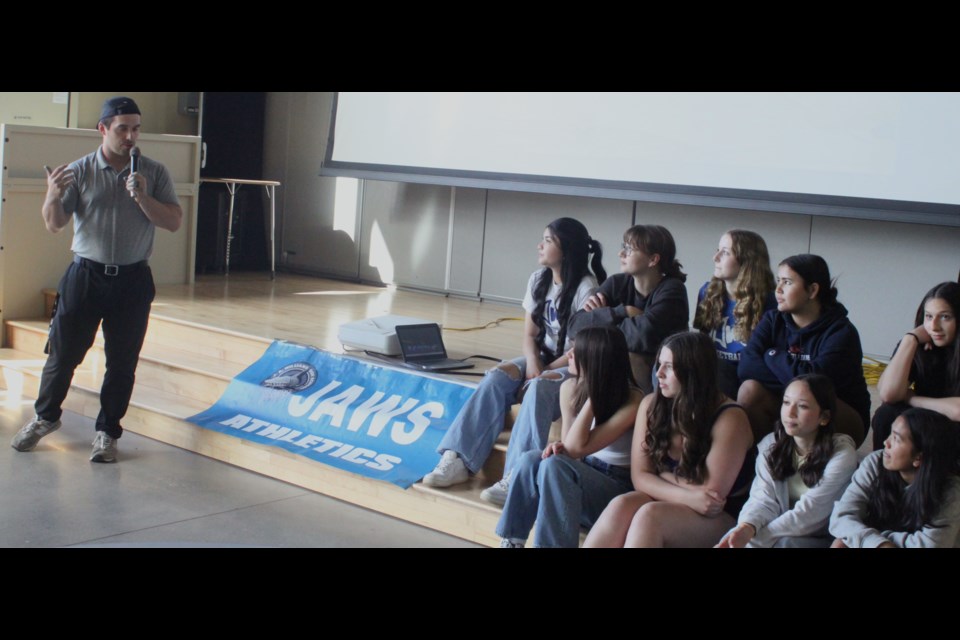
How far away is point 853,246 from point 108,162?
394cm

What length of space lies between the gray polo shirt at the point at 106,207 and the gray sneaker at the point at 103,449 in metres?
0.78

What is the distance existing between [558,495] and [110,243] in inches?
87.7

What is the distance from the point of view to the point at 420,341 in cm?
450

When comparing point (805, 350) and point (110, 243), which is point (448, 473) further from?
point (110, 243)

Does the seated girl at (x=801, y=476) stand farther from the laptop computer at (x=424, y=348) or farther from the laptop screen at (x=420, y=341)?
the laptop screen at (x=420, y=341)

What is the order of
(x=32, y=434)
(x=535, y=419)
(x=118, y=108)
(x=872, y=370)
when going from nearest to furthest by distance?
1. (x=535, y=419)
2. (x=118, y=108)
3. (x=32, y=434)
4. (x=872, y=370)

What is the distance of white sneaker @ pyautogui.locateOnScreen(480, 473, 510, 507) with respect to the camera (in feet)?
11.1

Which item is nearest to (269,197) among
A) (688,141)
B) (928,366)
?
(688,141)

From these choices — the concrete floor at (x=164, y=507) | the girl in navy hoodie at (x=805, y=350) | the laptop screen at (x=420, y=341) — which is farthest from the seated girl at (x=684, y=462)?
the laptop screen at (x=420, y=341)

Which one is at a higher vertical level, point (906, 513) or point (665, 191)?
point (665, 191)

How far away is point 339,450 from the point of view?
3996 millimetres

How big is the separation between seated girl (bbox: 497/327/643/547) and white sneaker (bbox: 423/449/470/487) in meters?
Answer: 0.56
